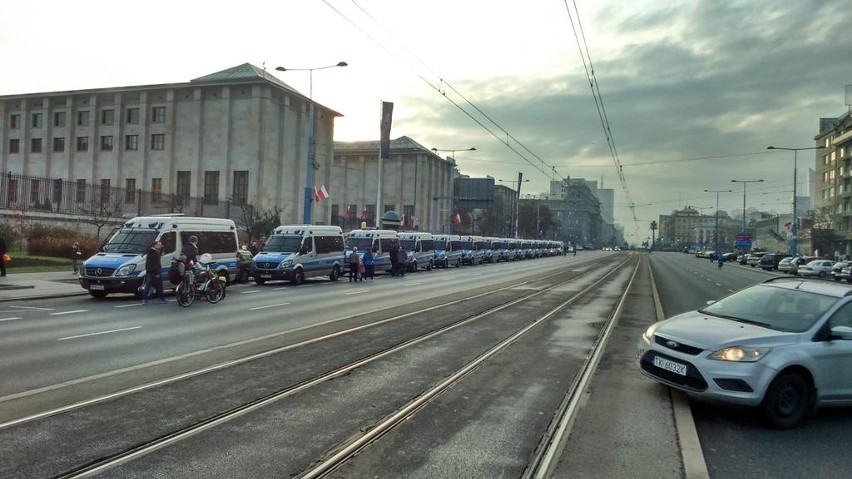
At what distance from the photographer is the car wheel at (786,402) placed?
5.34 metres

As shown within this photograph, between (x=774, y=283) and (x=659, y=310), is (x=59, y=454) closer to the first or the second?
(x=774, y=283)

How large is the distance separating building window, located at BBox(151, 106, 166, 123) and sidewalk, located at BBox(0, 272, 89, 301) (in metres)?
46.7

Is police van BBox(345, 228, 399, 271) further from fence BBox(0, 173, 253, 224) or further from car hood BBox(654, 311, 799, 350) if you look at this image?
car hood BBox(654, 311, 799, 350)

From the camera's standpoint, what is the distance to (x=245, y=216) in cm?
3844

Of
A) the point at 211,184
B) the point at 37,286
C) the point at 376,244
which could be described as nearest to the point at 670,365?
the point at 37,286

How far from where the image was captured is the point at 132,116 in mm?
65062

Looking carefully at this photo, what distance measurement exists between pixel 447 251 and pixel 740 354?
3908 cm

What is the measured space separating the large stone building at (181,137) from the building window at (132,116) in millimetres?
104

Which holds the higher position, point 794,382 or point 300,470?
point 794,382

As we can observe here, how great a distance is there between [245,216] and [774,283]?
3551cm

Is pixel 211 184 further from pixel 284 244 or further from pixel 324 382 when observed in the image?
pixel 324 382

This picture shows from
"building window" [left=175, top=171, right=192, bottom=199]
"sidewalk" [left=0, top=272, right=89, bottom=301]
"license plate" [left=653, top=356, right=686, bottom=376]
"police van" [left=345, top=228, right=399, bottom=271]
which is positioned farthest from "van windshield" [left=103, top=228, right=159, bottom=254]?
"building window" [left=175, top=171, right=192, bottom=199]

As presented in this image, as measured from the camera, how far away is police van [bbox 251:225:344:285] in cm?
2189

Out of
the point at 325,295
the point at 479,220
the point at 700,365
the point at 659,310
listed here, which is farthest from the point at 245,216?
the point at 479,220
